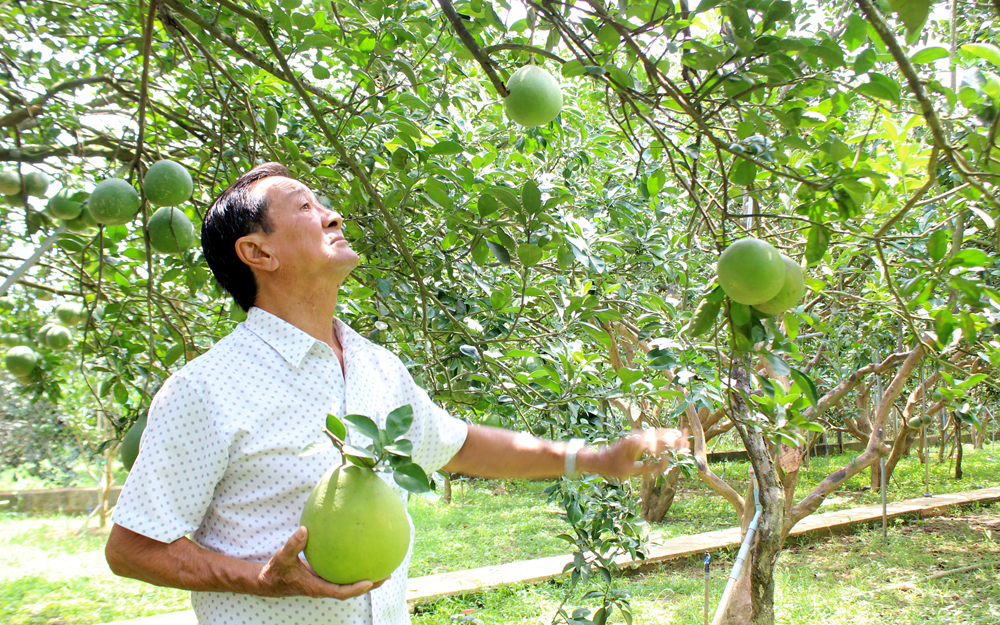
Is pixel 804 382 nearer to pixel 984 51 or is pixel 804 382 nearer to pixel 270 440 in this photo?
pixel 984 51

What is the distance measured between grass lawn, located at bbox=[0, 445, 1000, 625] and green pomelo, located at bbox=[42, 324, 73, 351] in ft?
6.23

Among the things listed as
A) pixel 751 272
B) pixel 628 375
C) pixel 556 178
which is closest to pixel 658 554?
pixel 556 178

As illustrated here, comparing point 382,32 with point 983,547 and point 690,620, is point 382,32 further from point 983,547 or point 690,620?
point 983,547

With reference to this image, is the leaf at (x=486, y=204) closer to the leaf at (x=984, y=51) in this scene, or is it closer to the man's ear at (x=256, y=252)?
the man's ear at (x=256, y=252)

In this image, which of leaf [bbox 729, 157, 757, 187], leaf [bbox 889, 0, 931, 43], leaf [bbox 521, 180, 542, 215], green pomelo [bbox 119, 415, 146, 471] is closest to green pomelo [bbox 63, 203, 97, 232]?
green pomelo [bbox 119, 415, 146, 471]

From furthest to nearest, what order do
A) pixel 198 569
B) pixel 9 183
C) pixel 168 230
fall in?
pixel 9 183 < pixel 168 230 < pixel 198 569

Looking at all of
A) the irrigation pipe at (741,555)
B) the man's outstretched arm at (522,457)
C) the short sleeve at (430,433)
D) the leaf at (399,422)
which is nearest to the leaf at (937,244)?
the man's outstretched arm at (522,457)

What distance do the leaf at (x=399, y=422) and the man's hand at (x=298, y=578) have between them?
0.19 meters

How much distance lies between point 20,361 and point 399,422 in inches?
102

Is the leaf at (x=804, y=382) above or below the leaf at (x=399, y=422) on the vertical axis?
above

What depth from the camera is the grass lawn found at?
475 centimetres

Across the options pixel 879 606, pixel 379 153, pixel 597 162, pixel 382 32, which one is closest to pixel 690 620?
pixel 879 606

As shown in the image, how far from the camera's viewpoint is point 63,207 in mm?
1918

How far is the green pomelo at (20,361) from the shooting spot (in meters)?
2.66
